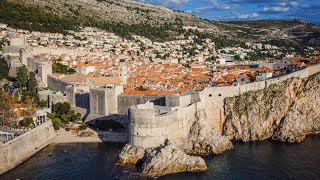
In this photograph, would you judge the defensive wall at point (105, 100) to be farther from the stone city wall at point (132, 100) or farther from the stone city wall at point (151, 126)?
the stone city wall at point (151, 126)

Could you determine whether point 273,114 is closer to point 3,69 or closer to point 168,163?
point 168,163

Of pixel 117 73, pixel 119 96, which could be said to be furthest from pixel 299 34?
pixel 119 96

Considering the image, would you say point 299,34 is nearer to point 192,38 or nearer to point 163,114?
point 192,38

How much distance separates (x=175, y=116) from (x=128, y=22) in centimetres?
8538

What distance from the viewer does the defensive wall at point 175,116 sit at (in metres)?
29.1

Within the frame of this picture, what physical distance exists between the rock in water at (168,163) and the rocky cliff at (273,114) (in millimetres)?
8563

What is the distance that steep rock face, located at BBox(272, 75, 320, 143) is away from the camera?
35406mm

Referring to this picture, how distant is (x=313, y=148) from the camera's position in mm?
33375

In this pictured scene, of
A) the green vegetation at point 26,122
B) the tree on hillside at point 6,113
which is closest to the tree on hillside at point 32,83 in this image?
the tree on hillside at point 6,113

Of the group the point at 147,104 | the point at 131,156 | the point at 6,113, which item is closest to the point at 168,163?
the point at 131,156

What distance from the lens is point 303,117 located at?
38156 millimetres

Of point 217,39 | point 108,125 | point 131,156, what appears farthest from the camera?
point 217,39

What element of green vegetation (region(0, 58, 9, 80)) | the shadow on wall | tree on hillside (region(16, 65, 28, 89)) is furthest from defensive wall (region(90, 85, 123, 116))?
green vegetation (region(0, 58, 9, 80))

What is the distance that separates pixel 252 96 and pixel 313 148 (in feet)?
22.3
